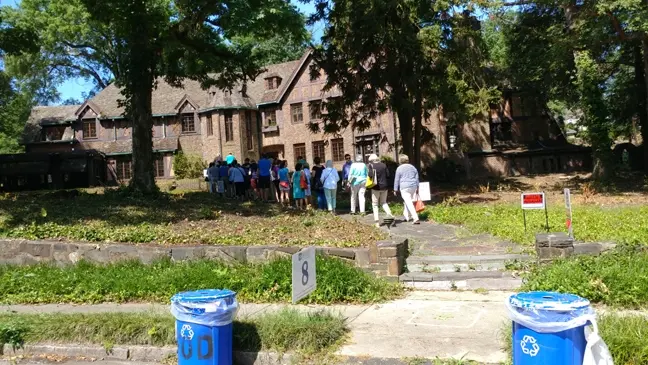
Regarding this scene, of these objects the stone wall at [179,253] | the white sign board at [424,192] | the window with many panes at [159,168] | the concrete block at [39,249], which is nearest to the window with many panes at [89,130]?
the window with many panes at [159,168]

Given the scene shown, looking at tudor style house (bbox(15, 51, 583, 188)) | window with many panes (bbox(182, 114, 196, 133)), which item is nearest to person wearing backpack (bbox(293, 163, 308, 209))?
tudor style house (bbox(15, 51, 583, 188))

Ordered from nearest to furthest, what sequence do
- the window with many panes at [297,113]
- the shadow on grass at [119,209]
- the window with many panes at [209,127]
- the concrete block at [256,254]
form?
the concrete block at [256,254], the shadow on grass at [119,209], the window with many panes at [297,113], the window with many panes at [209,127]

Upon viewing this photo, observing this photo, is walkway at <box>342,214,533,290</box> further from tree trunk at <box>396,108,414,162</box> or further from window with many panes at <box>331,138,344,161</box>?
window with many panes at <box>331,138,344,161</box>

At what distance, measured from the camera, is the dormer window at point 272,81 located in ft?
143

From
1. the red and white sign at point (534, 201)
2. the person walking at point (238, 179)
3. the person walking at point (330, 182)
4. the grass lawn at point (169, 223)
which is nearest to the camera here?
the red and white sign at point (534, 201)

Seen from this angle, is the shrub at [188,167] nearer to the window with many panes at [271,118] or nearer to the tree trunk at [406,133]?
the window with many panes at [271,118]

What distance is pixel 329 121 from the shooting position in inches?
941

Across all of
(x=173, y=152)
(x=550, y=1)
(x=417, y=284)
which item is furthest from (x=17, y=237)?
(x=173, y=152)

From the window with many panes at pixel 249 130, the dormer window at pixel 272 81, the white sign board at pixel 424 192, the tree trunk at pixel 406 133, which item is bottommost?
the white sign board at pixel 424 192

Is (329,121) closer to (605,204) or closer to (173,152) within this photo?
(605,204)

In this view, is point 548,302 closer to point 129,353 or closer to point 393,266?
point 129,353

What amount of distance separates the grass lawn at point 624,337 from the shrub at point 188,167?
3670 centimetres

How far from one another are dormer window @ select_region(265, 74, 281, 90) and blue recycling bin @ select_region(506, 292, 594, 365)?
4056 cm

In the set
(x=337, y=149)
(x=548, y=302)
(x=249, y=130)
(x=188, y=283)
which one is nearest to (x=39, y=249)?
(x=188, y=283)
